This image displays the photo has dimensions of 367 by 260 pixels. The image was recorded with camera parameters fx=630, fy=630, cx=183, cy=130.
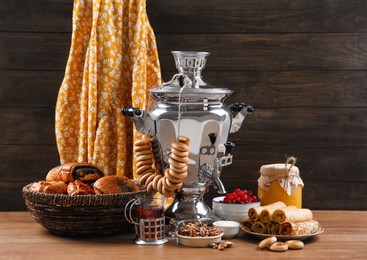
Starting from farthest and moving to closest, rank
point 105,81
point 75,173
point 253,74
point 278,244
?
point 253,74 < point 105,81 < point 75,173 < point 278,244

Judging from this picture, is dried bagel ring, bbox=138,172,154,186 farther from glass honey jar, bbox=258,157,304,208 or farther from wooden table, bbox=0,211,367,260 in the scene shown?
glass honey jar, bbox=258,157,304,208

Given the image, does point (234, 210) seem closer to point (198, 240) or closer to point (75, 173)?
point (198, 240)

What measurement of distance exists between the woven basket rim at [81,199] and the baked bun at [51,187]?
3 centimetres

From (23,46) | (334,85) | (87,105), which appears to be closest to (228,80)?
(334,85)

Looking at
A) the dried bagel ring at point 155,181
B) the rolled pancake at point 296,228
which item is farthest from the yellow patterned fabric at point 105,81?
the rolled pancake at point 296,228

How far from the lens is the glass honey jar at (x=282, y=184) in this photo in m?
1.94

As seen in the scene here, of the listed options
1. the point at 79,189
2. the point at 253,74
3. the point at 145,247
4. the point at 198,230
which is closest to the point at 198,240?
the point at 198,230

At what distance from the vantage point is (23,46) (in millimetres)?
2816

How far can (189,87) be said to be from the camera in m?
1.84

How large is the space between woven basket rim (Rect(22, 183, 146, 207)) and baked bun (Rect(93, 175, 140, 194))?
0.04 metres

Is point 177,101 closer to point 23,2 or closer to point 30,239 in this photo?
point 30,239

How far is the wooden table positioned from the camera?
1620 millimetres

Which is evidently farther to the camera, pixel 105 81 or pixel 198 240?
pixel 105 81

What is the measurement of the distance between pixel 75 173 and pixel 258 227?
0.57 metres
